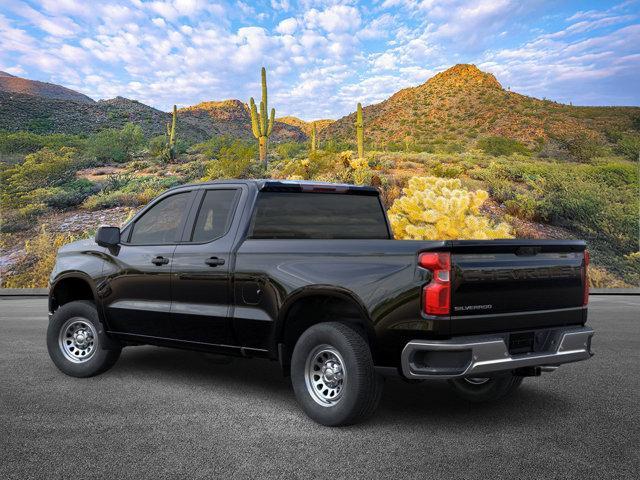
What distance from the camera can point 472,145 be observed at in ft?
174

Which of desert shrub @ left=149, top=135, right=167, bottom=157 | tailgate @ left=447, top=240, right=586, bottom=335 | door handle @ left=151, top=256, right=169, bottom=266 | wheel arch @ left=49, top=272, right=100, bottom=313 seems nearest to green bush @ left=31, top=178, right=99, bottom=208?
desert shrub @ left=149, top=135, right=167, bottom=157

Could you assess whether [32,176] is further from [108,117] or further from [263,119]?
[108,117]

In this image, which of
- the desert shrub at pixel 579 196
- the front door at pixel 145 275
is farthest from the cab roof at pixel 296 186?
the desert shrub at pixel 579 196

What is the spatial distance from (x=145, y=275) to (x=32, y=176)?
101ft

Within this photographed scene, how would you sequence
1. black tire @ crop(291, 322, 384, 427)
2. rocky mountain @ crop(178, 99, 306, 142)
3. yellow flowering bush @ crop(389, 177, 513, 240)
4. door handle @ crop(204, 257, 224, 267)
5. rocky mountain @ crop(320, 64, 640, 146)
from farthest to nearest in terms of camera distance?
rocky mountain @ crop(178, 99, 306, 142)
rocky mountain @ crop(320, 64, 640, 146)
yellow flowering bush @ crop(389, 177, 513, 240)
door handle @ crop(204, 257, 224, 267)
black tire @ crop(291, 322, 384, 427)

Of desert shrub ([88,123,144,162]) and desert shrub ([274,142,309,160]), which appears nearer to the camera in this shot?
desert shrub ([88,123,144,162])

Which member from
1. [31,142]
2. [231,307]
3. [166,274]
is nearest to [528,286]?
[231,307]

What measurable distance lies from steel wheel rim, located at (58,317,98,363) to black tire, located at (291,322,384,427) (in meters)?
3.00

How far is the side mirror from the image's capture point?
7262 mm

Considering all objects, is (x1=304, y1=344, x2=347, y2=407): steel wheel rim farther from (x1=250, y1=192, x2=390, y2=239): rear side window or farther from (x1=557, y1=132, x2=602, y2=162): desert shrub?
(x1=557, y1=132, x2=602, y2=162): desert shrub

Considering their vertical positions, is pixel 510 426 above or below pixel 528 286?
below

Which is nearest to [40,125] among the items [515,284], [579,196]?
[579,196]

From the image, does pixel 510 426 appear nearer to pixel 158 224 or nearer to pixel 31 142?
pixel 158 224

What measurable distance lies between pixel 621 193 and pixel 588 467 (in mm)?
30870
